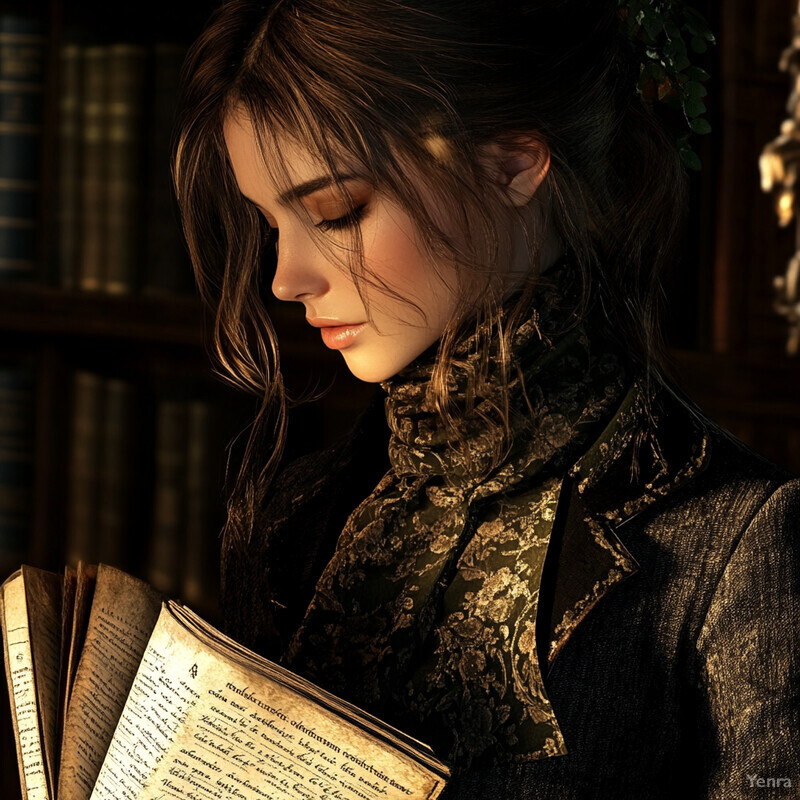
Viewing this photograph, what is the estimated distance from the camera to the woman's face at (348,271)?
0.87 metres

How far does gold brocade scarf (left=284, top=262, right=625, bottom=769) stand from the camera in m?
0.82

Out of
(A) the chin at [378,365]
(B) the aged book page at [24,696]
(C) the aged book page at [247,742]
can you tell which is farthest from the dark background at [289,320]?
(C) the aged book page at [247,742]

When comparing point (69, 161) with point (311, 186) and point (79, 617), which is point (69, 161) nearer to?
point (311, 186)

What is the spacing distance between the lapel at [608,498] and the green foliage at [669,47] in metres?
0.28

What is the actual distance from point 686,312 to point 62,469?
3.27ft

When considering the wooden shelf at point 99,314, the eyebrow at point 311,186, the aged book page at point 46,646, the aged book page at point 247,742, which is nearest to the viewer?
the aged book page at point 247,742

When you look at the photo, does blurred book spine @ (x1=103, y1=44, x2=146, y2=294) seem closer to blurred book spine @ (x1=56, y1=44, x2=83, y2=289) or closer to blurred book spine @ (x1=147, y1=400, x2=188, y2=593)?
blurred book spine @ (x1=56, y1=44, x2=83, y2=289)

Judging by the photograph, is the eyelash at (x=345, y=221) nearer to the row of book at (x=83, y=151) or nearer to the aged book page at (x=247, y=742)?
the aged book page at (x=247, y=742)

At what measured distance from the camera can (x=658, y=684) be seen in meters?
0.83

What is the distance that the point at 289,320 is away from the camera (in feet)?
5.66

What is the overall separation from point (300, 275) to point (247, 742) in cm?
38

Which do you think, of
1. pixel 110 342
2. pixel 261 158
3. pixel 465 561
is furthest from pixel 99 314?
pixel 465 561

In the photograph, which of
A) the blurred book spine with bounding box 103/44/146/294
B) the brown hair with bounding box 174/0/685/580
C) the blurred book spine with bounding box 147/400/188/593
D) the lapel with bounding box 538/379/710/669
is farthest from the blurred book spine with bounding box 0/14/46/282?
the lapel with bounding box 538/379/710/669

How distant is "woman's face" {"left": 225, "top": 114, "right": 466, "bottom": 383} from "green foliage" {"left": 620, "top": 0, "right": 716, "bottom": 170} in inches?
10.9
